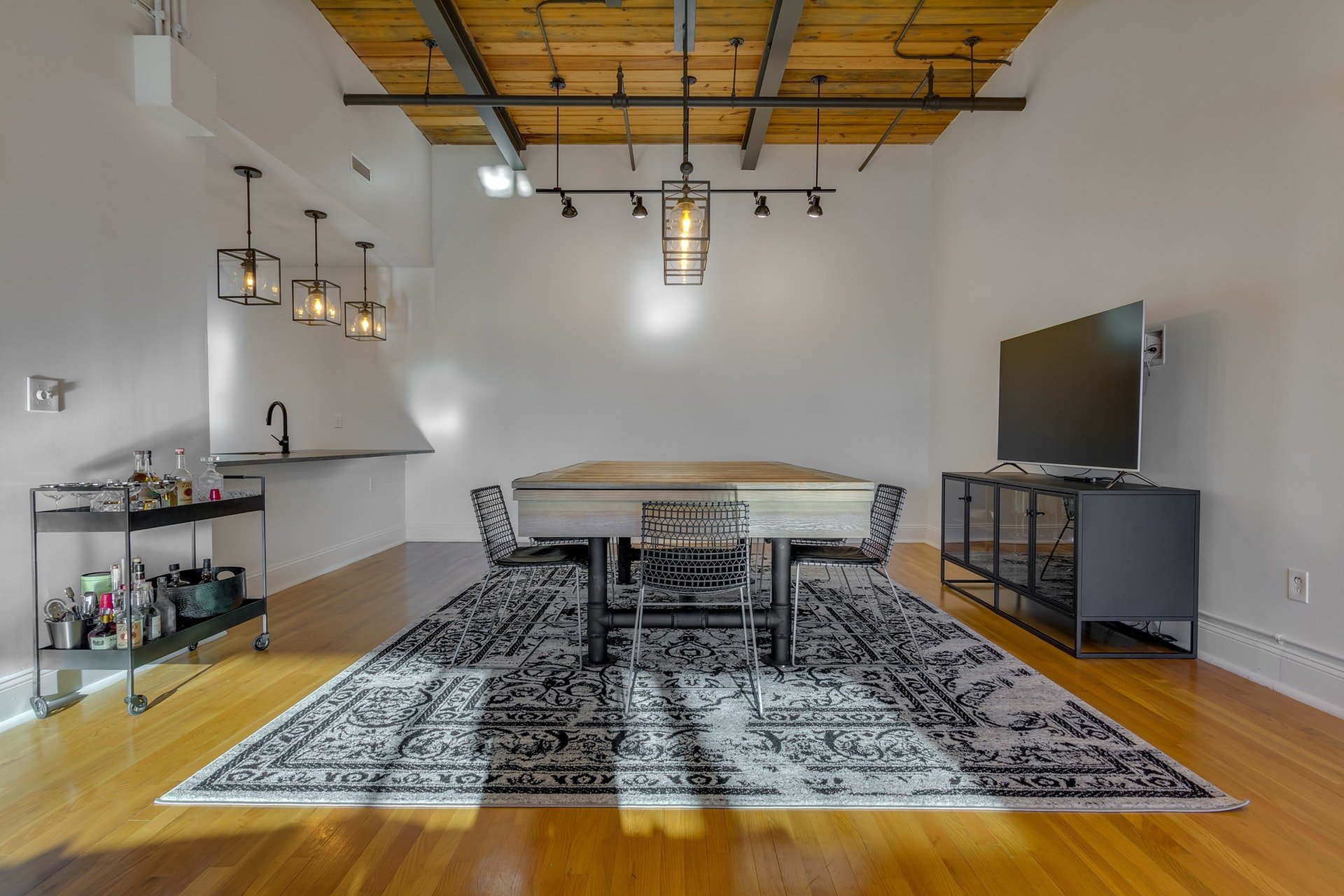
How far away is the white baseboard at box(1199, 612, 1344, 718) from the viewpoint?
2365 mm

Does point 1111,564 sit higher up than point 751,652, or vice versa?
point 1111,564

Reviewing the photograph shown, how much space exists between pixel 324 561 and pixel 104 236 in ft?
8.88

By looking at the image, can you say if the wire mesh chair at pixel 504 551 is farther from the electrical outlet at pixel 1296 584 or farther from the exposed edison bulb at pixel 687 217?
the electrical outlet at pixel 1296 584

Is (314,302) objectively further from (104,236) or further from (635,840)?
(635,840)

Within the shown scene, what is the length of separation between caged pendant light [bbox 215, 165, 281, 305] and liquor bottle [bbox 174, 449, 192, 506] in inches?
57.8

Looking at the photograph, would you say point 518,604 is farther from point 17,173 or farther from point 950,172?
point 950,172

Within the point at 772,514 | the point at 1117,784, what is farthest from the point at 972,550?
the point at 1117,784

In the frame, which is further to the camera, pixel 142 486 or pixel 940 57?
pixel 940 57

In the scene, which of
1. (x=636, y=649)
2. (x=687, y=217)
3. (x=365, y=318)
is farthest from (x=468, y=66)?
(x=636, y=649)

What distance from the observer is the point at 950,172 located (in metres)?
5.58

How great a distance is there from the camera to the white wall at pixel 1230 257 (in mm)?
2439

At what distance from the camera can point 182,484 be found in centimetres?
262

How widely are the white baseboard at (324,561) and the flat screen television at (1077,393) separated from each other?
13.9 ft

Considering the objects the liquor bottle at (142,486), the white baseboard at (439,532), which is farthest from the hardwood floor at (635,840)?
the white baseboard at (439,532)
